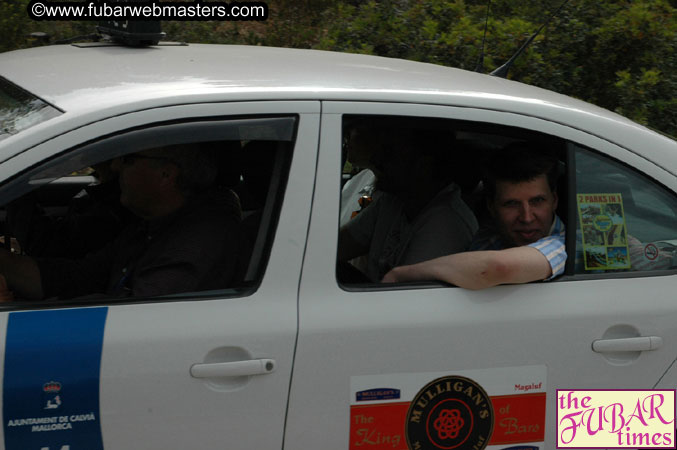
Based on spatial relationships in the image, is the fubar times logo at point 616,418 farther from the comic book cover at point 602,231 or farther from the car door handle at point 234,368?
the car door handle at point 234,368

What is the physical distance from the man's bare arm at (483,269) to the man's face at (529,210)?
187 mm

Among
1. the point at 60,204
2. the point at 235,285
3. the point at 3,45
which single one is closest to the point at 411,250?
the point at 235,285

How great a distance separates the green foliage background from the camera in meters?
6.34

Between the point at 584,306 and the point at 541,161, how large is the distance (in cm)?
49

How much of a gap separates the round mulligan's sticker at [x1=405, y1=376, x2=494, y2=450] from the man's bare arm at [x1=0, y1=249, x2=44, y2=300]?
1.17 meters

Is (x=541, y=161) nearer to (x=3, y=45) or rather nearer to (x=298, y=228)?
(x=298, y=228)

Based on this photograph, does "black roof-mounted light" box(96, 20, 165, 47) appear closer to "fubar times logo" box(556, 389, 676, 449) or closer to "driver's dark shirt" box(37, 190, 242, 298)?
"driver's dark shirt" box(37, 190, 242, 298)

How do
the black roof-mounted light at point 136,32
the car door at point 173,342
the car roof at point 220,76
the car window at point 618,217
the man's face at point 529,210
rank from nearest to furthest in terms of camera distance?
the car door at point 173,342 < the car roof at point 220,76 < the car window at point 618,217 < the man's face at point 529,210 < the black roof-mounted light at point 136,32

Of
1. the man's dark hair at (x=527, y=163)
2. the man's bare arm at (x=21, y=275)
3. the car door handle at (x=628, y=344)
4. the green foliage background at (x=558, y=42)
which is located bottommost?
the car door handle at (x=628, y=344)

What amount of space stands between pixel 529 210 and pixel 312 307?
813mm

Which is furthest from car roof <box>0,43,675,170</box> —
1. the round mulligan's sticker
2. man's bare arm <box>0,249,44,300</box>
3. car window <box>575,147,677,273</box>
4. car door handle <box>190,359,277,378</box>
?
the round mulligan's sticker

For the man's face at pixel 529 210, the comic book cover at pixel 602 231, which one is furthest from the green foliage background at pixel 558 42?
the comic book cover at pixel 602 231

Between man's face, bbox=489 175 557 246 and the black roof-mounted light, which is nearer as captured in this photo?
man's face, bbox=489 175 557 246

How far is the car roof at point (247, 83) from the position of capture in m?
2.33
